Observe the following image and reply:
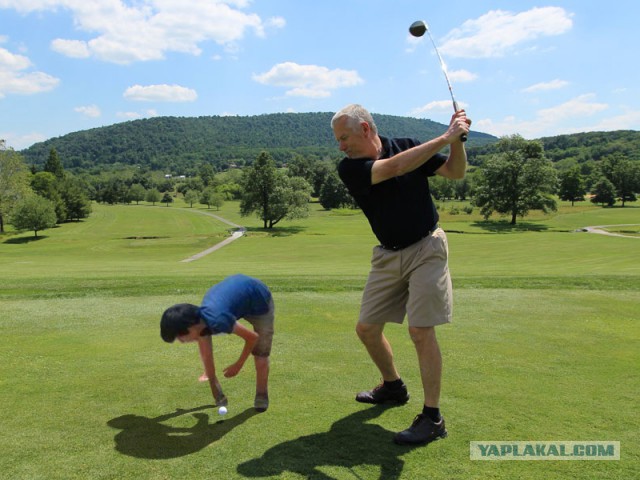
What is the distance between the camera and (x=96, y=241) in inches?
2122

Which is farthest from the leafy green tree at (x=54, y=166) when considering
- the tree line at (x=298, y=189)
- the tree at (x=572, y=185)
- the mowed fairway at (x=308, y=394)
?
the mowed fairway at (x=308, y=394)

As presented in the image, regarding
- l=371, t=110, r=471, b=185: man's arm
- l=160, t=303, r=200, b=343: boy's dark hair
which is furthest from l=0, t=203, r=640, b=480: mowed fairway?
l=371, t=110, r=471, b=185: man's arm

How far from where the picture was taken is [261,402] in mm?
3828

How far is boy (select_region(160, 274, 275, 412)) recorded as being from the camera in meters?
3.47

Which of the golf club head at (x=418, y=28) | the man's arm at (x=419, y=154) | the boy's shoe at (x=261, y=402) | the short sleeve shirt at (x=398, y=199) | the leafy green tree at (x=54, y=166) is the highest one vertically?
the leafy green tree at (x=54, y=166)

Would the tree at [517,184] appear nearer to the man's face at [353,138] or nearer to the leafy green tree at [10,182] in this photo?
the leafy green tree at [10,182]

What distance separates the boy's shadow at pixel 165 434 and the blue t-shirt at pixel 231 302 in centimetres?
68

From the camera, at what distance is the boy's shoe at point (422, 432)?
10.7 feet

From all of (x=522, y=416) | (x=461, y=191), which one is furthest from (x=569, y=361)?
(x=461, y=191)

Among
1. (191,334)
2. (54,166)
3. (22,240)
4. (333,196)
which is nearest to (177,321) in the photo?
(191,334)

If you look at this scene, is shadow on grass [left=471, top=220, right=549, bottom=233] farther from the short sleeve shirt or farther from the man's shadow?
the man's shadow

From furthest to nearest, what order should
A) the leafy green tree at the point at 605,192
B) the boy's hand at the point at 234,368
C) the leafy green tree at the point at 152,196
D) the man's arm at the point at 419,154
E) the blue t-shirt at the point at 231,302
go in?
1. the leafy green tree at the point at 152,196
2. the leafy green tree at the point at 605,192
3. the boy's hand at the point at 234,368
4. the blue t-shirt at the point at 231,302
5. the man's arm at the point at 419,154

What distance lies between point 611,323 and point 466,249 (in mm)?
30097

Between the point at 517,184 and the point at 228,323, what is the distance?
6670cm
